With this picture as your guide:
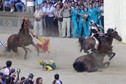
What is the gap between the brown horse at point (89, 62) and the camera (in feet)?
59.4

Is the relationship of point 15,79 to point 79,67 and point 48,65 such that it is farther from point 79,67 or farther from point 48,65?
point 48,65

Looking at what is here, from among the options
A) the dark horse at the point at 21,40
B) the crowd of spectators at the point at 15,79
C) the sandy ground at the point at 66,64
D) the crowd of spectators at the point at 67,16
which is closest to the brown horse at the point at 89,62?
the sandy ground at the point at 66,64

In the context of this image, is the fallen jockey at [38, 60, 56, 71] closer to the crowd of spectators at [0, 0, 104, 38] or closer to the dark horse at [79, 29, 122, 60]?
the dark horse at [79, 29, 122, 60]

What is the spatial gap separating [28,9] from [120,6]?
5.41m

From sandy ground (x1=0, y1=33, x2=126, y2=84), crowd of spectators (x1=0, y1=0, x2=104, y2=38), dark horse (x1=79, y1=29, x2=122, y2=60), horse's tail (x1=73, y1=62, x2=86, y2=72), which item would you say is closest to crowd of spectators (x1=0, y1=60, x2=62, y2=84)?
sandy ground (x1=0, y1=33, x2=126, y2=84)

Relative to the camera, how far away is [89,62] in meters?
18.3

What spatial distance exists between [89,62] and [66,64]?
2.03 metres

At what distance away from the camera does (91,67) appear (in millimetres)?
18344

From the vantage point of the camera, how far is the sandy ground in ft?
55.8

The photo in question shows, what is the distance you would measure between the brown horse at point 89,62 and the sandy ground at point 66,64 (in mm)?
229

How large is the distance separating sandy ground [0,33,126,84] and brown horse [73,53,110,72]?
229 millimetres

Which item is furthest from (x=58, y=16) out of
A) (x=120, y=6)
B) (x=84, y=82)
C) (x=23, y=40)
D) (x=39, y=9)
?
(x=84, y=82)

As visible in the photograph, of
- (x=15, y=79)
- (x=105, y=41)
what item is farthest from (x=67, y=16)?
(x=15, y=79)

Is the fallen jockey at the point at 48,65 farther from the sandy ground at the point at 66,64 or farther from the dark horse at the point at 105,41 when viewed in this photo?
the dark horse at the point at 105,41
